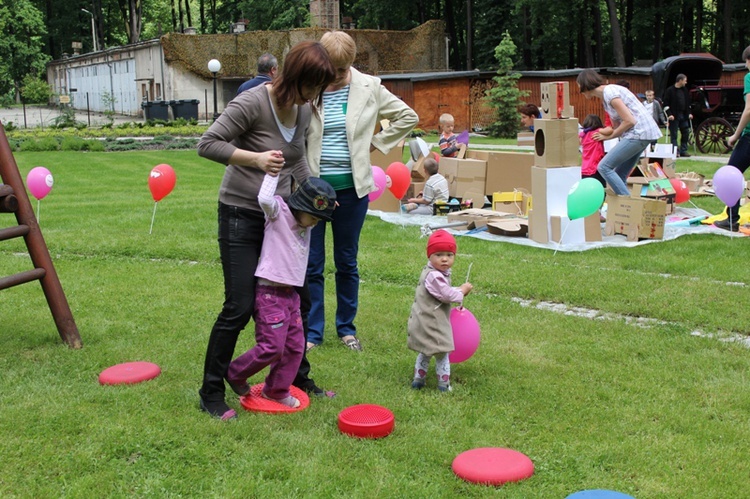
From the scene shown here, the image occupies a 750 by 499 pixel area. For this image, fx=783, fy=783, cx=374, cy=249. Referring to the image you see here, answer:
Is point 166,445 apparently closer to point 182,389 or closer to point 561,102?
point 182,389

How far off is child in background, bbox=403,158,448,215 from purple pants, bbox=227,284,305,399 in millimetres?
6945

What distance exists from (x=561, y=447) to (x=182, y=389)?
2088 mm

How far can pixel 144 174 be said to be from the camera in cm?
1745

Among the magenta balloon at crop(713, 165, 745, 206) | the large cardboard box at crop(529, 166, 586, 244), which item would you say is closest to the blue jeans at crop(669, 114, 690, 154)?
the magenta balloon at crop(713, 165, 745, 206)

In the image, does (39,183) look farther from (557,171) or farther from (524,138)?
(524,138)

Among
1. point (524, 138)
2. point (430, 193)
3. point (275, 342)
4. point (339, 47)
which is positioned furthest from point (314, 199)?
point (524, 138)

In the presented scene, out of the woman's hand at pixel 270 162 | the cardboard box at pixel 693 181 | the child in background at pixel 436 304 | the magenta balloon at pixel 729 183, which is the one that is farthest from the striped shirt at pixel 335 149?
the cardboard box at pixel 693 181

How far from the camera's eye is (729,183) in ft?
28.3

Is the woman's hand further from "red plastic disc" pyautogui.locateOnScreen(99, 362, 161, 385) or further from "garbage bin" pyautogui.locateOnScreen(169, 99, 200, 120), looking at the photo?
"garbage bin" pyautogui.locateOnScreen(169, 99, 200, 120)

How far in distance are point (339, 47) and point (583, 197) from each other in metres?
4.20

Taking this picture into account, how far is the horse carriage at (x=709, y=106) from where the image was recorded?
18203 millimetres

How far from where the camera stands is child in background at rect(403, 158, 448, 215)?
1087 cm

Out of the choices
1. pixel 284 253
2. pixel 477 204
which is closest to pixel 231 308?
pixel 284 253

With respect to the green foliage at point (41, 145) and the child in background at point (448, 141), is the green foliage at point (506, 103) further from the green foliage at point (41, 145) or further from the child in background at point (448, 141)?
the child in background at point (448, 141)
